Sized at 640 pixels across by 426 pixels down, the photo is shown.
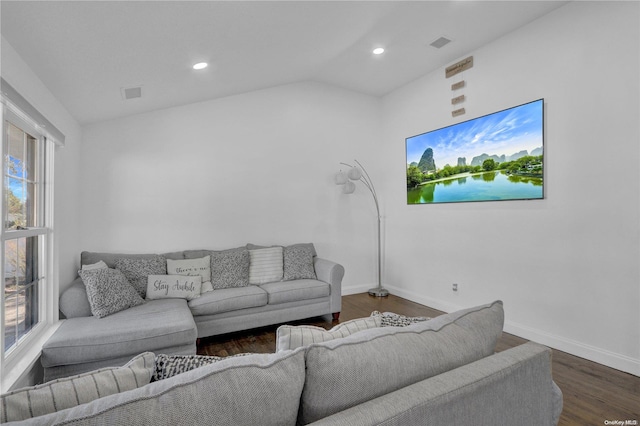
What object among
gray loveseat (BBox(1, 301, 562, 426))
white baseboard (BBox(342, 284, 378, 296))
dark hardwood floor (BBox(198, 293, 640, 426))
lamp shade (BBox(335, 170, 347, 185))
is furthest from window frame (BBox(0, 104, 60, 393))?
white baseboard (BBox(342, 284, 378, 296))

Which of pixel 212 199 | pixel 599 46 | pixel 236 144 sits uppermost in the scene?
pixel 599 46

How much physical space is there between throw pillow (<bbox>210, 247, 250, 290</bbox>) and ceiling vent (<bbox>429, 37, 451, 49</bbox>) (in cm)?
309

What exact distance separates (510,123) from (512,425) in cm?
299

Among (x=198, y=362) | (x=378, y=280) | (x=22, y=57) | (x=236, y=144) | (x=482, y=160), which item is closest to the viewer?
(x=198, y=362)

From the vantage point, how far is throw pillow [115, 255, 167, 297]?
10.6ft

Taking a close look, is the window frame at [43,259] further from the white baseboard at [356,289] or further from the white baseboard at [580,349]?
the white baseboard at [580,349]

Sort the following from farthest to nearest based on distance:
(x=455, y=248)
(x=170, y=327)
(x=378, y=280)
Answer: (x=378, y=280) < (x=455, y=248) < (x=170, y=327)

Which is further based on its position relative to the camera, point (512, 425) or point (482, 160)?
point (482, 160)

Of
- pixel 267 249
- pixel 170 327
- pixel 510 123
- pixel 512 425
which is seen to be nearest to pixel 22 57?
pixel 170 327

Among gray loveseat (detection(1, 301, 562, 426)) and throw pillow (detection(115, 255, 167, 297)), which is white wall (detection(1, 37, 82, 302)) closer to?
throw pillow (detection(115, 255, 167, 297))

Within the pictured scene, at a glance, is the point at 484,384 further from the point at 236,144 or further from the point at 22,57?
the point at 236,144

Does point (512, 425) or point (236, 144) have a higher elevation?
point (236, 144)

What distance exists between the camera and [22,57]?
1926 mm

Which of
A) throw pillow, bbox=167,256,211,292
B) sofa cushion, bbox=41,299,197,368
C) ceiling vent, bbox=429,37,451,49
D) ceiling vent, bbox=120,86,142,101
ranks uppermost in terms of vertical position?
ceiling vent, bbox=429,37,451,49
